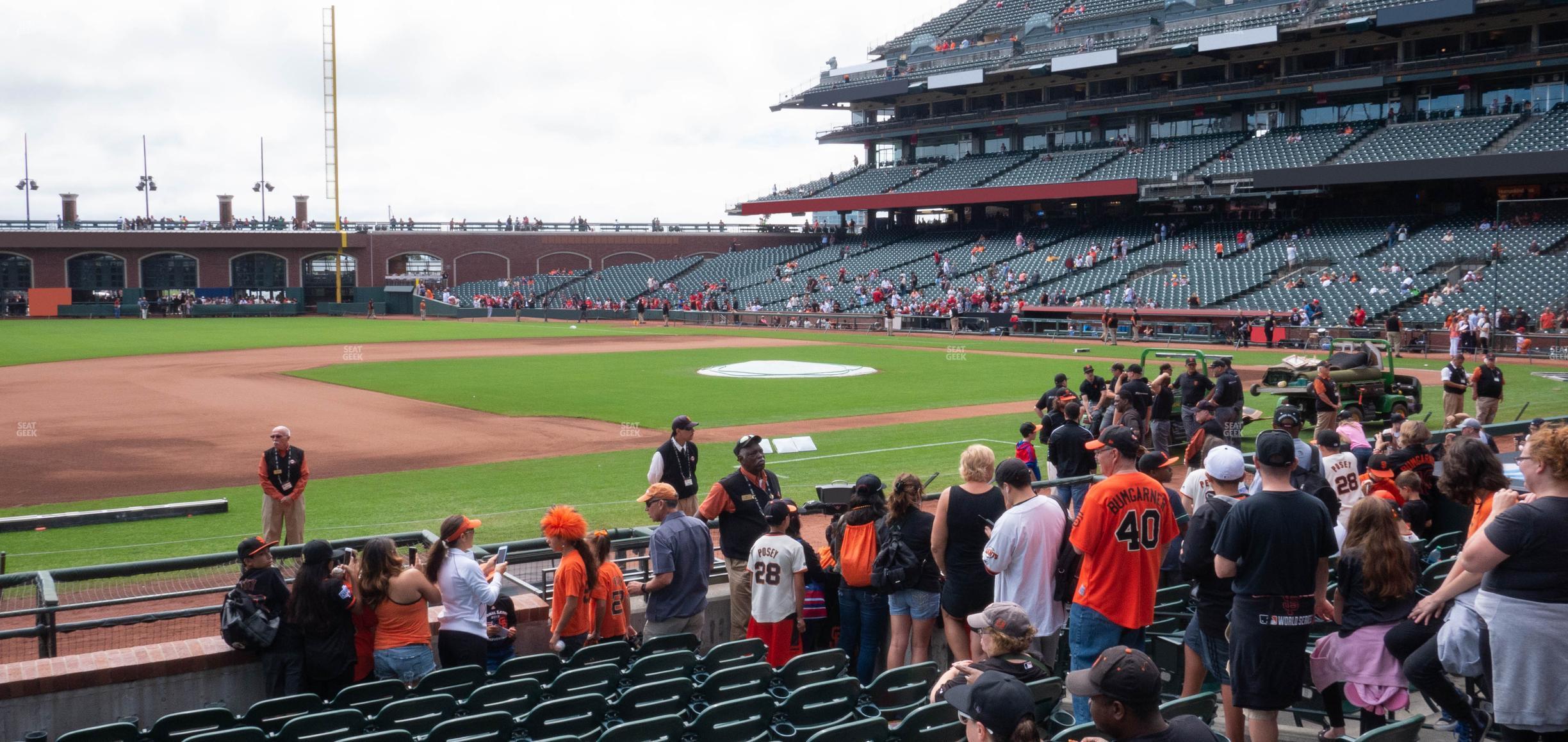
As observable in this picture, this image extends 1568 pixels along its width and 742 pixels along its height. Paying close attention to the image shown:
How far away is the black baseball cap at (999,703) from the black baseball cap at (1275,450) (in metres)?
2.38

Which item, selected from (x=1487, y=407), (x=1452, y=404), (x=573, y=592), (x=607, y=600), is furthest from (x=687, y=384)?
(x=573, y=592)

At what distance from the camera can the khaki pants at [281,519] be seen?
1334 centimetres

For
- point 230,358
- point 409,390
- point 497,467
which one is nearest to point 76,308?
point 230,358

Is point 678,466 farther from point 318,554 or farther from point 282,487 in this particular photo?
point 318,554

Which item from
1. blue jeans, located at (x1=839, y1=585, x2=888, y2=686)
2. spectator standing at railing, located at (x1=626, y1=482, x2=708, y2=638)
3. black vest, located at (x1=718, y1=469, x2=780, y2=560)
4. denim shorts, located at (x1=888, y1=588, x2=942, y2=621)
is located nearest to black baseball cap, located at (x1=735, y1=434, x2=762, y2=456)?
black vest, located at (x1=718, y1=469, x2=780, y2=560)

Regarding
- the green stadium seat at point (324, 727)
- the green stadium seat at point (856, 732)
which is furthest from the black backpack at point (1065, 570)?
the green stadium seat at point (324, 727)

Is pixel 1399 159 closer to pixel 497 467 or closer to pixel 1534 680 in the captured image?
pixel 497 467

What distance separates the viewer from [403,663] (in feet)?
23.9

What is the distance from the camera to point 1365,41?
5344cm

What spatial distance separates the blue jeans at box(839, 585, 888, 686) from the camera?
26.1 feet

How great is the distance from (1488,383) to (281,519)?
63.2ft

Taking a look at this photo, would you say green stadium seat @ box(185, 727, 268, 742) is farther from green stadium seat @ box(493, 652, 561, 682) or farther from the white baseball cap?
the white baseball cap

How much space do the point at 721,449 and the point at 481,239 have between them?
66.5 m

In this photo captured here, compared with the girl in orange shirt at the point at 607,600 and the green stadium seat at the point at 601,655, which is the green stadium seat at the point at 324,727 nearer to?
the green stadium seat at the point at 601,655
